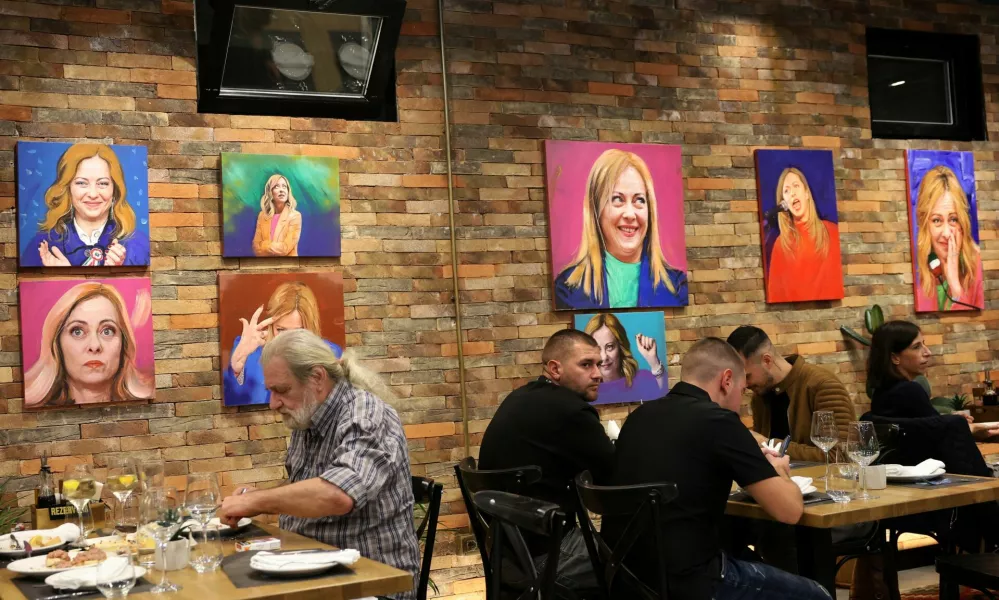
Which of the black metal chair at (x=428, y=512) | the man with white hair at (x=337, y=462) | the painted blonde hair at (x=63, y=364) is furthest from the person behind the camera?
the painted blonde hair at (x=63, y=364)

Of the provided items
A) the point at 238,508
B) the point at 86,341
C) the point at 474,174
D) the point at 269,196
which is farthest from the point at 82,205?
the point at 238,508

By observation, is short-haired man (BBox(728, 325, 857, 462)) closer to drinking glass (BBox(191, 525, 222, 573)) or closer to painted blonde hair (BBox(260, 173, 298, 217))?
painted blonde hair (BBox(260, 173, 298, 217))

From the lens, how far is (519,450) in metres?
4.06

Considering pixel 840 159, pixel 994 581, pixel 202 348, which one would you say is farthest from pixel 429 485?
pixel 840 159

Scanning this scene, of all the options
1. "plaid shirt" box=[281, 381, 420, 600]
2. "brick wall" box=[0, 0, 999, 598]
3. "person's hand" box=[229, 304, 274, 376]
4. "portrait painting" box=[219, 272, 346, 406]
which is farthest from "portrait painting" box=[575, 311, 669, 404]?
"plaid shirt" box=[281, 381, 420, 600]

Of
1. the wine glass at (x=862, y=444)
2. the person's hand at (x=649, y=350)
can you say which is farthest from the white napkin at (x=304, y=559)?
the person's hand at (x=649, y=350)

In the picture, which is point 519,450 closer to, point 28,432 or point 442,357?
point 442,357

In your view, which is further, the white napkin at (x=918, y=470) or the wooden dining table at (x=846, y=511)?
the white napkin at (x=918, y=470)

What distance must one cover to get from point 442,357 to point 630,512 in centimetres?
291

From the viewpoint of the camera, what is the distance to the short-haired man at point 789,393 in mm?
4957

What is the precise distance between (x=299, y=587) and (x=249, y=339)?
3.18 meters

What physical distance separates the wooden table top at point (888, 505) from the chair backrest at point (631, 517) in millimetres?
449

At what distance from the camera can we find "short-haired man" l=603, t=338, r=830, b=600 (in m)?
3.23

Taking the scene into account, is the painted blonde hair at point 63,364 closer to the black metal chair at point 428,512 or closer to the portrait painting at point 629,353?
the black metal chair at point 428,512
